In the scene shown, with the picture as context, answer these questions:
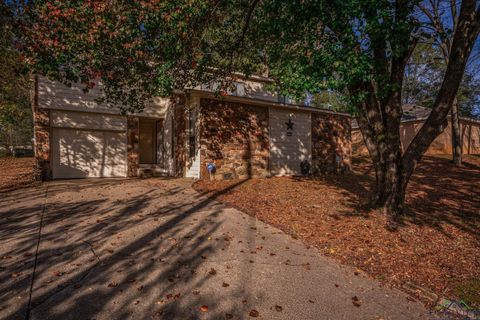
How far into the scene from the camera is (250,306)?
279cm

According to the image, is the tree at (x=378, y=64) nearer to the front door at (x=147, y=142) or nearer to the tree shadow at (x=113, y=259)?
the tree shadow at (x=113, y=259)

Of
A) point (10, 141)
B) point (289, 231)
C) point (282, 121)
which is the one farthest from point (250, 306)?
point (10, 141)

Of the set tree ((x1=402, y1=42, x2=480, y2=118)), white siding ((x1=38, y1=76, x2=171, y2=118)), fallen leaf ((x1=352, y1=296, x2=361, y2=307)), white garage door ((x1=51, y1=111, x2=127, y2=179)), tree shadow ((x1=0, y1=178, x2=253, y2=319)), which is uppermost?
tree ((x1=402, y1=42, x2=480, y2=118))

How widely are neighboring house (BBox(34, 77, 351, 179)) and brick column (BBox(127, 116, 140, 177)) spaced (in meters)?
0.04

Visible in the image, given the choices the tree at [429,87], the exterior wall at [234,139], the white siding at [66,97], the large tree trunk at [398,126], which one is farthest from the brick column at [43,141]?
the tree at [429,87]

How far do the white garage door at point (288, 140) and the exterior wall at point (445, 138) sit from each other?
10.5m

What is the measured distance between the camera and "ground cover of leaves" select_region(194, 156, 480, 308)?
145 inches

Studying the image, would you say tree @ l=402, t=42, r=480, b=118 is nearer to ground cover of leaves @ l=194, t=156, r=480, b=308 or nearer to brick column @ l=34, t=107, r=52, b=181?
ground cover of leaves @ l=194, t=156, r=480, b=308

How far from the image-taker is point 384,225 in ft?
17.8

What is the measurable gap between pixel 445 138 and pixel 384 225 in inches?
733

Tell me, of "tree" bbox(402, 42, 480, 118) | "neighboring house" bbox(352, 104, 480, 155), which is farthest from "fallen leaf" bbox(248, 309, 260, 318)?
"tree" bbox(402, 42, 480, 118)

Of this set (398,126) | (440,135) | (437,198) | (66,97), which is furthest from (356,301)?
(440,135)

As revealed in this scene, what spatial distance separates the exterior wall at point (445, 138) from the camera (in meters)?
19.3

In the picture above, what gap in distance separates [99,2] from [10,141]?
2811 cm
